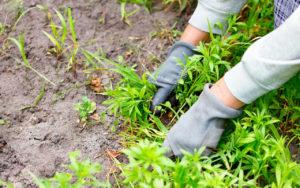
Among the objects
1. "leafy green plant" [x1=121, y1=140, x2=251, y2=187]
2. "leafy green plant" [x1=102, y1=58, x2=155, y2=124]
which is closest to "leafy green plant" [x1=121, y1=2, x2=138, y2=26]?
"leafy green plant" [x1=102, y1=58, x2=155, y2=124]

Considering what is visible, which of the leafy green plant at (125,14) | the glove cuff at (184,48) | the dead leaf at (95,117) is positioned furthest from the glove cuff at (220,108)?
the leafy green plant at (125,14)

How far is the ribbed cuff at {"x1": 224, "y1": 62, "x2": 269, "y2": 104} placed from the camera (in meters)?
1.60

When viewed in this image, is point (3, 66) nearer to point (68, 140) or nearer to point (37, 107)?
point (37, 107)

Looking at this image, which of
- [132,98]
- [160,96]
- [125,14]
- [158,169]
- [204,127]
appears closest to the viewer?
[158,169]

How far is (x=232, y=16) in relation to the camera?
2125mm

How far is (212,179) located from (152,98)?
2.54 ft

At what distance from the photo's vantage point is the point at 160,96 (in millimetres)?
1983

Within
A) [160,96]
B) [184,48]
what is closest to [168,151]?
[160,96]

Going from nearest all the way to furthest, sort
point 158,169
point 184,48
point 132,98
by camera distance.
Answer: point 158,169, point 132,98, point 184,48

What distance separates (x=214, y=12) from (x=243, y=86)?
2.09ft

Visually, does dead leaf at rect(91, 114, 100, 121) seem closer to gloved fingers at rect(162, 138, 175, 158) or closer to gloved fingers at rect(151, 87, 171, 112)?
gloved fingers at rect(151, 87, 171, 112)

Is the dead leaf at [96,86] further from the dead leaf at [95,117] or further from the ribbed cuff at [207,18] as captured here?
the ribbed cuff at [207,18]

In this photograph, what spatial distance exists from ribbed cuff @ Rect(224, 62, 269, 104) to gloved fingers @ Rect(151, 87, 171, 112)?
43 centimetres

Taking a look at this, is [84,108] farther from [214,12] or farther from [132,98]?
[214,12]
